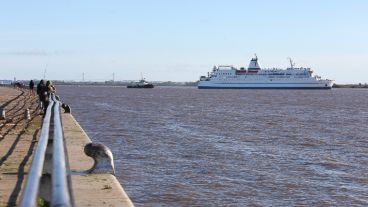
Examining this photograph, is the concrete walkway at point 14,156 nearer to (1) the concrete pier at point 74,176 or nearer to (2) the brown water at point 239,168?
(1) the concrete pier at point 74,176

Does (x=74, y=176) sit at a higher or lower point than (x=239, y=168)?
higher

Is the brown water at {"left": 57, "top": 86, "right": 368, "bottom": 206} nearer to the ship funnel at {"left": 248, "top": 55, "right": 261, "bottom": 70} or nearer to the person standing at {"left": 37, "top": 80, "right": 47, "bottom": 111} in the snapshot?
the person standing at {"left": 37, "top": 80, "right": 47, "bottom": 111}

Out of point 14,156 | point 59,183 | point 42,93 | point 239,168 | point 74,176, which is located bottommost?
point 239,168

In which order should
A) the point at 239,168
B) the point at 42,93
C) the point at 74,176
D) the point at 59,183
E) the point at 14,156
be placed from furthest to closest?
the point at 42,93 → the point at 239,168 → the point at 14,156 → the point at 74,176 → the point at 59,183

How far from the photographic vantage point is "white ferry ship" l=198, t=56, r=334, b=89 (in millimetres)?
156875

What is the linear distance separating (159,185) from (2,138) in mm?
4158

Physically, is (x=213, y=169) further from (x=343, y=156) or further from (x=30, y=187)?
(x=30, y=187)

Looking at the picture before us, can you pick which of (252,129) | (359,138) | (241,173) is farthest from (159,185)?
(252,129)

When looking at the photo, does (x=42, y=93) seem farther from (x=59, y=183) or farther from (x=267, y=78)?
(x=267, y=78)

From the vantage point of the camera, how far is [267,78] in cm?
15875

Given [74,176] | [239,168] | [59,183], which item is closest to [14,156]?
[74,176]

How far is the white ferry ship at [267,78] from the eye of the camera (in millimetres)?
156875

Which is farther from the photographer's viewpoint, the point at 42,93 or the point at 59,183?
the point at 42,93

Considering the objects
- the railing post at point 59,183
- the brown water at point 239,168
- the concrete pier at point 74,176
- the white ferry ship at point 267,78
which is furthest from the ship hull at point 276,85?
the railing post at point 59,183
